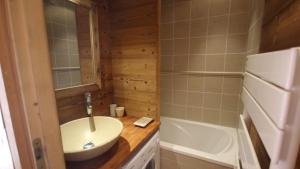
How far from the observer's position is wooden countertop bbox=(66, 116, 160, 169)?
2.62ft

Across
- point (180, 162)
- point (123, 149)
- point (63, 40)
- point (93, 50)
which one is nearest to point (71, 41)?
point (63, 40)

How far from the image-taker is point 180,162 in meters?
1.52

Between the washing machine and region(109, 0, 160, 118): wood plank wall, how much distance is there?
257 millimetres

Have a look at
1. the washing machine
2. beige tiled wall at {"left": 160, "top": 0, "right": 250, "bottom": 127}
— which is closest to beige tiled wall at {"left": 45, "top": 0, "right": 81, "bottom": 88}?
the washing machine

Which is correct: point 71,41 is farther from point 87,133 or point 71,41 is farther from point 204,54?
point 204,54

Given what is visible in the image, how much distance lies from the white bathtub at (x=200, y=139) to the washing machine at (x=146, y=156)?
29 cm

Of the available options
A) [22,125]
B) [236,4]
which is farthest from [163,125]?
[22,125]

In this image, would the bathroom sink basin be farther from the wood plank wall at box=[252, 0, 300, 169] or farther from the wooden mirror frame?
the wood plank wall at box=[252, 0, 300, 169]

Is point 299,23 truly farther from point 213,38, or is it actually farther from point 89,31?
point 213,38

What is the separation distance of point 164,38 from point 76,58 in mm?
1400

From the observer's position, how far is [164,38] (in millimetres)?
2176

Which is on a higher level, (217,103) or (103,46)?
(103,46)

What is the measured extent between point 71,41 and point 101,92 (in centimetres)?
51

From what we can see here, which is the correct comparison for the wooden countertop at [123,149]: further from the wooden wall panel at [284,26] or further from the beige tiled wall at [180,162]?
the wooden wall panel at [284,26]
